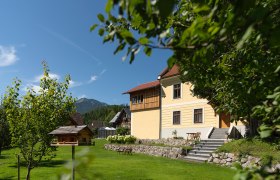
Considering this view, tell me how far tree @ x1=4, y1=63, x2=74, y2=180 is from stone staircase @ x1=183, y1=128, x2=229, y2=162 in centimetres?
1317

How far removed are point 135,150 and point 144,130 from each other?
7.05 meters

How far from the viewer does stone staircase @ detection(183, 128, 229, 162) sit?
2414 centimetres

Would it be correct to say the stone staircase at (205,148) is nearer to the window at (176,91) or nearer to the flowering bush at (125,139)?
the window at (176,91)

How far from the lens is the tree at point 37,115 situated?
42.1 feet

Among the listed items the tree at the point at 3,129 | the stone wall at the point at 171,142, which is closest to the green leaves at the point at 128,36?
the stone wall at the point at 171,142

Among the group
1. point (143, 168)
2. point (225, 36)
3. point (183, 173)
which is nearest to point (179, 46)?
point (225, 36)

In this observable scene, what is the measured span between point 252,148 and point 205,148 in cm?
549

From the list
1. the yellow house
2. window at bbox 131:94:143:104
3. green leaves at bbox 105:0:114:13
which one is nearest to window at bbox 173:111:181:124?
the yellow house

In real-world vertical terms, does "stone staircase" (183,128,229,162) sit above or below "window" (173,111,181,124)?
below

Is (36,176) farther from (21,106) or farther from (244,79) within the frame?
(244,79)

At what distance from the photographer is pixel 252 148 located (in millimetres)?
20469

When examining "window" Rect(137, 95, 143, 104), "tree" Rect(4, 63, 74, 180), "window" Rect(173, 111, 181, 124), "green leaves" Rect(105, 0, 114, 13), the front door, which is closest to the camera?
"green leaves" Rect(105, 0, 114, 13)

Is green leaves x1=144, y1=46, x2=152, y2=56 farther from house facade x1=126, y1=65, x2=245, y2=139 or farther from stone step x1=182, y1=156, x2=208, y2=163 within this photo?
house facade x1=126, y1=65, x2=245, y2=139

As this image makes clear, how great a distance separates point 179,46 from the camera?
7.39 feet
